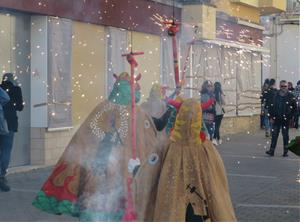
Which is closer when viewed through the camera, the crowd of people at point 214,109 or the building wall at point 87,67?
the building wall at point 87,67

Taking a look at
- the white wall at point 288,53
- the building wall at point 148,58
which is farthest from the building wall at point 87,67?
the white wall at point 288,53

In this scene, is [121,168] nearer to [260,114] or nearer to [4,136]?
[4,136]

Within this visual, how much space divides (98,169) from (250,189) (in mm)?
4420

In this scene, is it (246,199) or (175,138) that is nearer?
(175,138)

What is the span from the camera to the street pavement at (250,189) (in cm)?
839

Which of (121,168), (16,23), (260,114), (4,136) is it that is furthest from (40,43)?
(260,114)

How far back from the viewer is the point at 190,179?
19.9 ft

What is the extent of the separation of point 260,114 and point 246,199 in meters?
13.5

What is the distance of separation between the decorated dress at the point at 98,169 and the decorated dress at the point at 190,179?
542 mm

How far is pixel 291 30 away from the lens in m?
30.4

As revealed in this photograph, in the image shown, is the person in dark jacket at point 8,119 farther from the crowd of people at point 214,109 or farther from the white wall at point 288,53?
the white wall at point 288,53

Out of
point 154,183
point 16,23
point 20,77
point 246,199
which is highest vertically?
point 16,23

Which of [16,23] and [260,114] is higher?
[16,23]

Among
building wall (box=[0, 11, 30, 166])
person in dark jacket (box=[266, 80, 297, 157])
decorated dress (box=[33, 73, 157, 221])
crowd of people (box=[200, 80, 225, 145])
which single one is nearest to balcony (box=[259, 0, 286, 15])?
crowd of people (box=[200, 80, 225, 145])
